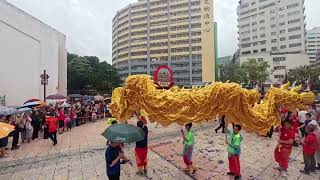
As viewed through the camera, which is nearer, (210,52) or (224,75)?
(210,52)

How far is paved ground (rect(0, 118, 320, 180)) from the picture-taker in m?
8.77

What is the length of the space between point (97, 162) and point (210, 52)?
148ft

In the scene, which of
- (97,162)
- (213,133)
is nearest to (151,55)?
(213,133)

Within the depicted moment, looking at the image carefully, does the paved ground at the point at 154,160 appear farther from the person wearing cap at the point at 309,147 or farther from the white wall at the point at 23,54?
the white wall at the point at 23,54

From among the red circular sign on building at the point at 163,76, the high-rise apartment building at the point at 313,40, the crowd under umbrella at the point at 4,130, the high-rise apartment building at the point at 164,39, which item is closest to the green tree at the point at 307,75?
the high-rise apartment building at the point at 164,39

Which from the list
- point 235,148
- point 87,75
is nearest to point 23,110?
point 235,148

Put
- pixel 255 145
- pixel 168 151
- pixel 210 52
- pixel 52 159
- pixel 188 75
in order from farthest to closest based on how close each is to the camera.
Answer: pixel 188 75, pixel 210 52, pixel 255 145, pixel 168 151, pixel 52 159

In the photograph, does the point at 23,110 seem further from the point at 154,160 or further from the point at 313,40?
the point at 313,40

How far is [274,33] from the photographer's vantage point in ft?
291

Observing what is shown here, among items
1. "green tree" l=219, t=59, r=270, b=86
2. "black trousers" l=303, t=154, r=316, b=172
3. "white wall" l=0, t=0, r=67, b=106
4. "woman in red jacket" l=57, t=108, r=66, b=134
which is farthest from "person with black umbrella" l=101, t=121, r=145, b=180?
"green tree" l=219, t=59, r=270, b=86

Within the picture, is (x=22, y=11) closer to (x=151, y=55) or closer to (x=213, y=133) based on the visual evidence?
(x=213, y=133)

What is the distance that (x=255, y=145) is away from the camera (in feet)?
41.6

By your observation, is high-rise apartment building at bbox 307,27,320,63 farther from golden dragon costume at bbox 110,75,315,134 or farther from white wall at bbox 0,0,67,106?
golden dragon costume at bbox 110,75,315,134

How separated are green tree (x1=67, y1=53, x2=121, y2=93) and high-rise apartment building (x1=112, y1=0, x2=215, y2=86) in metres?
23.8
